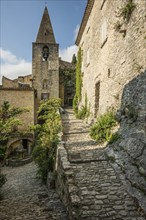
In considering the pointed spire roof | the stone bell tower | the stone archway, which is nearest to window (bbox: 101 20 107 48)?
→ the stone archway

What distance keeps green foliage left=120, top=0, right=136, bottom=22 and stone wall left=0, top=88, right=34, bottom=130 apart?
13.0m

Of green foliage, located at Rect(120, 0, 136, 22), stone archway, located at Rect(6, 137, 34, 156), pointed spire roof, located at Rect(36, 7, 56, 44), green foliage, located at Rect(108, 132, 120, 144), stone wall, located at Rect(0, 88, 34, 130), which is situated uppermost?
pointed spire roof, located at Rect(36, 7, 56, 44)

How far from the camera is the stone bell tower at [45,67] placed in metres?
24.5

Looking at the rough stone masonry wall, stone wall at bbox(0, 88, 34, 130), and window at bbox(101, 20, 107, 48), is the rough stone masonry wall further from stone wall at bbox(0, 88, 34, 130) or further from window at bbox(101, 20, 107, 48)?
stone wall at bbox(0, 88, 34, 130)

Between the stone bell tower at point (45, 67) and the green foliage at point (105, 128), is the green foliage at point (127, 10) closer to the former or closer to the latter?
the green foliage at point (105, 128)

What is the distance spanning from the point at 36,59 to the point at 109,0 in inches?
650

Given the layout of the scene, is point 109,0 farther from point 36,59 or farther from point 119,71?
point 36,59

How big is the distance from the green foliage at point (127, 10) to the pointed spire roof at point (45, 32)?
750 inches

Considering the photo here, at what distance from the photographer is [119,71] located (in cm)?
819

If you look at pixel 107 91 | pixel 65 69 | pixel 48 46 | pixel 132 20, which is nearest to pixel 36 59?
pixel 48 46

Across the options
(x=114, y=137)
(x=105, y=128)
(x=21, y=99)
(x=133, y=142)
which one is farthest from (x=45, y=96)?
(x=133, y=142)

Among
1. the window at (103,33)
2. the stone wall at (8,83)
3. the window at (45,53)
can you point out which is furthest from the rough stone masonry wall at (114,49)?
the stone wall at (8,83)

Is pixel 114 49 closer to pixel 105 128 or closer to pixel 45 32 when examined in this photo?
pixel 105 128

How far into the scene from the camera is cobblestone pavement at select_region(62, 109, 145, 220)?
385 cm
